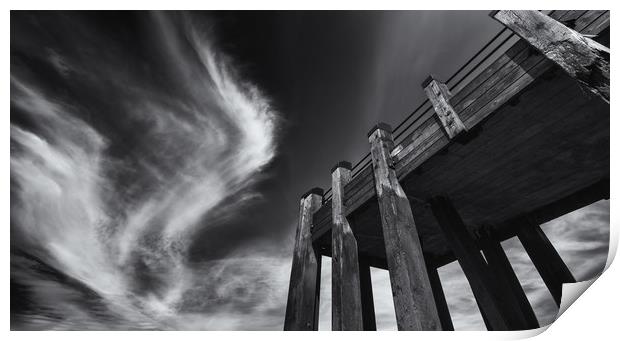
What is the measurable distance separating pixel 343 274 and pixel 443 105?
3189 mm

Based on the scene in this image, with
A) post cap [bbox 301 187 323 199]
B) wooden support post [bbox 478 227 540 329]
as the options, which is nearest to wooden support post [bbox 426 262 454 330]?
wooden support post [bbox 478 227 540 329]

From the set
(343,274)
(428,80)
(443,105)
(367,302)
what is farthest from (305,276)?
(428,80)

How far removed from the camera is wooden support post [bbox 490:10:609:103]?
8.00 ft

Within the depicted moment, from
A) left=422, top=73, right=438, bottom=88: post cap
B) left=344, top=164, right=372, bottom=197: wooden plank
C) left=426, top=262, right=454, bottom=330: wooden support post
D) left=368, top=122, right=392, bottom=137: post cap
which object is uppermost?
left=422, top=73, right=438, bottom=88: post cap

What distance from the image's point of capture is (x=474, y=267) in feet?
15.9

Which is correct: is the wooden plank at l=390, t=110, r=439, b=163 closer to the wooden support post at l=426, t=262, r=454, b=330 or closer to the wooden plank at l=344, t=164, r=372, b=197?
the wooden plank at l=344, t=164, r=372, b=197

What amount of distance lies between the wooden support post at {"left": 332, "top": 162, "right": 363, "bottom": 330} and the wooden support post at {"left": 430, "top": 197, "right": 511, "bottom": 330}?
71.3 inches

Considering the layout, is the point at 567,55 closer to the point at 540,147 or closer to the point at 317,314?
the point at 540,147

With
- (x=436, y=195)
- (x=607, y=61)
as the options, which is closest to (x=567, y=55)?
(x=607, y=61)

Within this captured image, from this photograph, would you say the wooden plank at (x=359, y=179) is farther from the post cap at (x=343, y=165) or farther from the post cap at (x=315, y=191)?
the post cap at (x=315, y=191)
